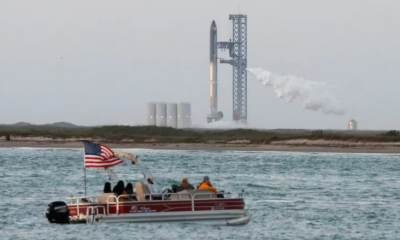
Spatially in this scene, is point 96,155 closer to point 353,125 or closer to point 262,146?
point 262,146

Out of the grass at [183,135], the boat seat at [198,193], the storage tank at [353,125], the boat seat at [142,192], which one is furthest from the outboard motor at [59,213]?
the storage tank at [353,125]

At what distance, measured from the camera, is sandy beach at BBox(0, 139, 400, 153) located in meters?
110

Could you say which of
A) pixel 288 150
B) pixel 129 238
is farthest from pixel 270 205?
pixel 288 150

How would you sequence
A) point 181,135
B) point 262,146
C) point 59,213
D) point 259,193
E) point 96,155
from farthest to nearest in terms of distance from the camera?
point 181,135, point 262,146, point 259,193, point 96,155, point 59,213

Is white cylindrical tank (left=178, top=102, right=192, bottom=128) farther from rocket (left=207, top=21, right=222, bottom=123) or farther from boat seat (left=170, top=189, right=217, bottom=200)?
boat seat (left=170, top=189, right=217, bottom=200)

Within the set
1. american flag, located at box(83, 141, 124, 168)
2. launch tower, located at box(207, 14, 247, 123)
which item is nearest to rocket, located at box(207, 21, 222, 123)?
launch tower, located at box(207, 14, 247, 123)

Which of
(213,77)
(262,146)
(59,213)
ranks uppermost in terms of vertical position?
(213,77)

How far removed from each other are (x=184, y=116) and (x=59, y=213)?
466ft

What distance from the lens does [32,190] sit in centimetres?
5597

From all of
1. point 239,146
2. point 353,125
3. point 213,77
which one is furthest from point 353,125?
point 239,146

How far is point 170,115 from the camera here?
179125mm

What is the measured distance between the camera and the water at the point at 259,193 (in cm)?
3744

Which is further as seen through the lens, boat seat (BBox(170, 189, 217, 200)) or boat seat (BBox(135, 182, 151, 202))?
boat seat (BBox(170, 189, 217, 200))

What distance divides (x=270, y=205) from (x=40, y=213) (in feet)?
38.3
